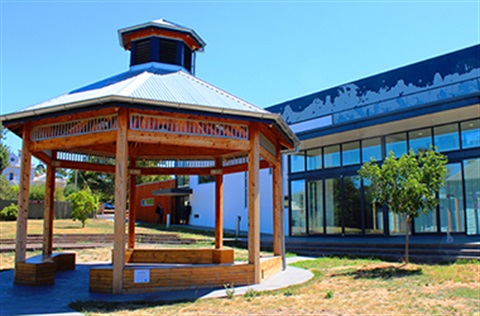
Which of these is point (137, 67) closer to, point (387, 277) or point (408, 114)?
point (387, 277)

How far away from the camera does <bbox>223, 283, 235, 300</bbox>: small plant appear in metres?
7.92

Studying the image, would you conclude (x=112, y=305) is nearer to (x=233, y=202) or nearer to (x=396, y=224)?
(x=396, y=224)

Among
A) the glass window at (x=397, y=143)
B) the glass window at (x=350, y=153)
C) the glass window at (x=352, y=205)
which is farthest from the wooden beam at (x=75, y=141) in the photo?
the glass window at (x=350, y=153)

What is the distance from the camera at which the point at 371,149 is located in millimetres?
18891

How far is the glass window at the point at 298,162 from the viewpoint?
21812 mm

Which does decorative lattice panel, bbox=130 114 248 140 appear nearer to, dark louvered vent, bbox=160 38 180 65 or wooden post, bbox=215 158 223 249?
wooden post, bbox=215 158 223 249

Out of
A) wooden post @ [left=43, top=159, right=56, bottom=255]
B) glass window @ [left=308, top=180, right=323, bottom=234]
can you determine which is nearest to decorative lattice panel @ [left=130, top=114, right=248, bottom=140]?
wooden post @ [left=43, top=159, right=56, bottom=255]

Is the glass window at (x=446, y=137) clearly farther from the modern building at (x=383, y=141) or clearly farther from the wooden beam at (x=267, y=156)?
the wooden beam at (x=267, y=156)

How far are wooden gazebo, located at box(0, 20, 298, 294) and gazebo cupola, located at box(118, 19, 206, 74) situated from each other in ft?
0.14

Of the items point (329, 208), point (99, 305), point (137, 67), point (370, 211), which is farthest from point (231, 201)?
point (99, 305)

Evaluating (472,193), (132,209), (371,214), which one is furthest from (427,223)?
(132,209)

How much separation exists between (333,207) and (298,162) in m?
3.06

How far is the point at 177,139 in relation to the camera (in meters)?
8.95

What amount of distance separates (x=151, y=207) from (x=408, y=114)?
25971 mm
